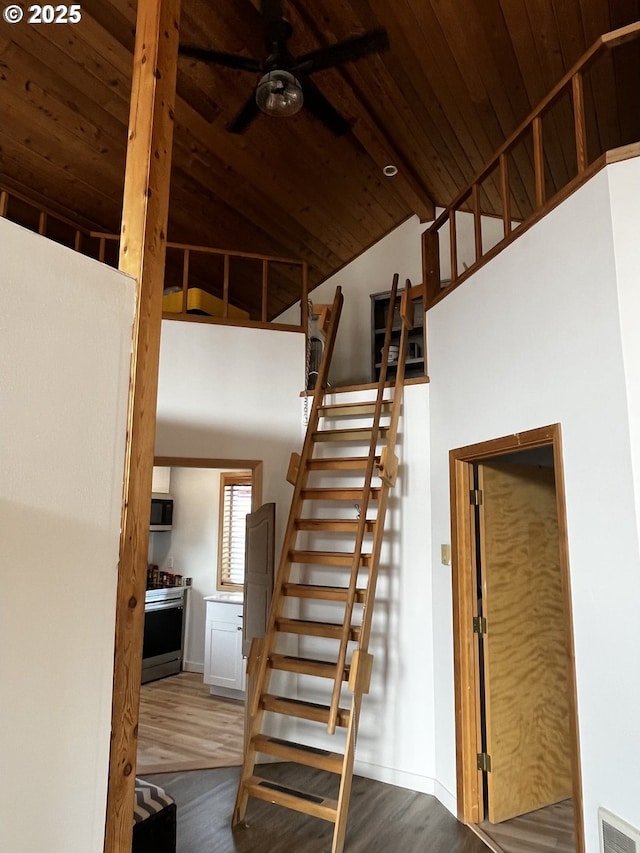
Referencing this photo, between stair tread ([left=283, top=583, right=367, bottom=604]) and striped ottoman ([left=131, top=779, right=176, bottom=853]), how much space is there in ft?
3.88

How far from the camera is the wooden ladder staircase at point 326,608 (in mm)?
2984

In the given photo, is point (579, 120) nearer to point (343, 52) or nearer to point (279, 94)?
point (343, 52)

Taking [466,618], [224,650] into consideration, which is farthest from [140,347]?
[224,650]

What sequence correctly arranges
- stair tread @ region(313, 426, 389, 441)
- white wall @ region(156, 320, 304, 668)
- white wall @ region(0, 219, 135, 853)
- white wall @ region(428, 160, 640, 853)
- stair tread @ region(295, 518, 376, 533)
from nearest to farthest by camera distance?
white wall @ region(0, 219, 135, 853) < white wall @ region(428, 160, 640, 853) < stair tread @ region(295, 518, 376, 533) < stair tread @ region(313, 426, 389, 441) < white wall @ region(156, 320, 304, 668)

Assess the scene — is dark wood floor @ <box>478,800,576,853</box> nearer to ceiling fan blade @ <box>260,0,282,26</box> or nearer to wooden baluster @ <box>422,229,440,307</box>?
wooden baluster @ <box>422,229,440,307</box>

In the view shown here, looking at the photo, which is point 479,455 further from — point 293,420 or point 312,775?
point 312,775

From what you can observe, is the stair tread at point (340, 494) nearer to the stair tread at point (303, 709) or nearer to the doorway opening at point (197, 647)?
the doorway opening at point (197, 647)

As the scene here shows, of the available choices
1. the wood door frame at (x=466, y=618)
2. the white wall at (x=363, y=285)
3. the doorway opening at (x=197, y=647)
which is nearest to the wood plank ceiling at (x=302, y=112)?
the white wall at (x=363, y=285)

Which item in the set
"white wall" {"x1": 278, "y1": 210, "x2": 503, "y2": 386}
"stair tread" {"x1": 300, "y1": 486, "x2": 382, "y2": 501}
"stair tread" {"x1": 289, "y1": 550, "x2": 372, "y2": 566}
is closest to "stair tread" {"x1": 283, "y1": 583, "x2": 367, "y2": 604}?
"stair tread" {"x1": 289, "y1": 550, "x2": 372, "y2": 566}

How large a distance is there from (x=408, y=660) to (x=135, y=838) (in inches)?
71.2

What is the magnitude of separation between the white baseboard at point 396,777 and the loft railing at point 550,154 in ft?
9.74

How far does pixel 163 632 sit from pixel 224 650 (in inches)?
34.7

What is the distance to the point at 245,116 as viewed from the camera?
3391mm

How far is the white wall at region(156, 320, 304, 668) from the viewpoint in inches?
162
